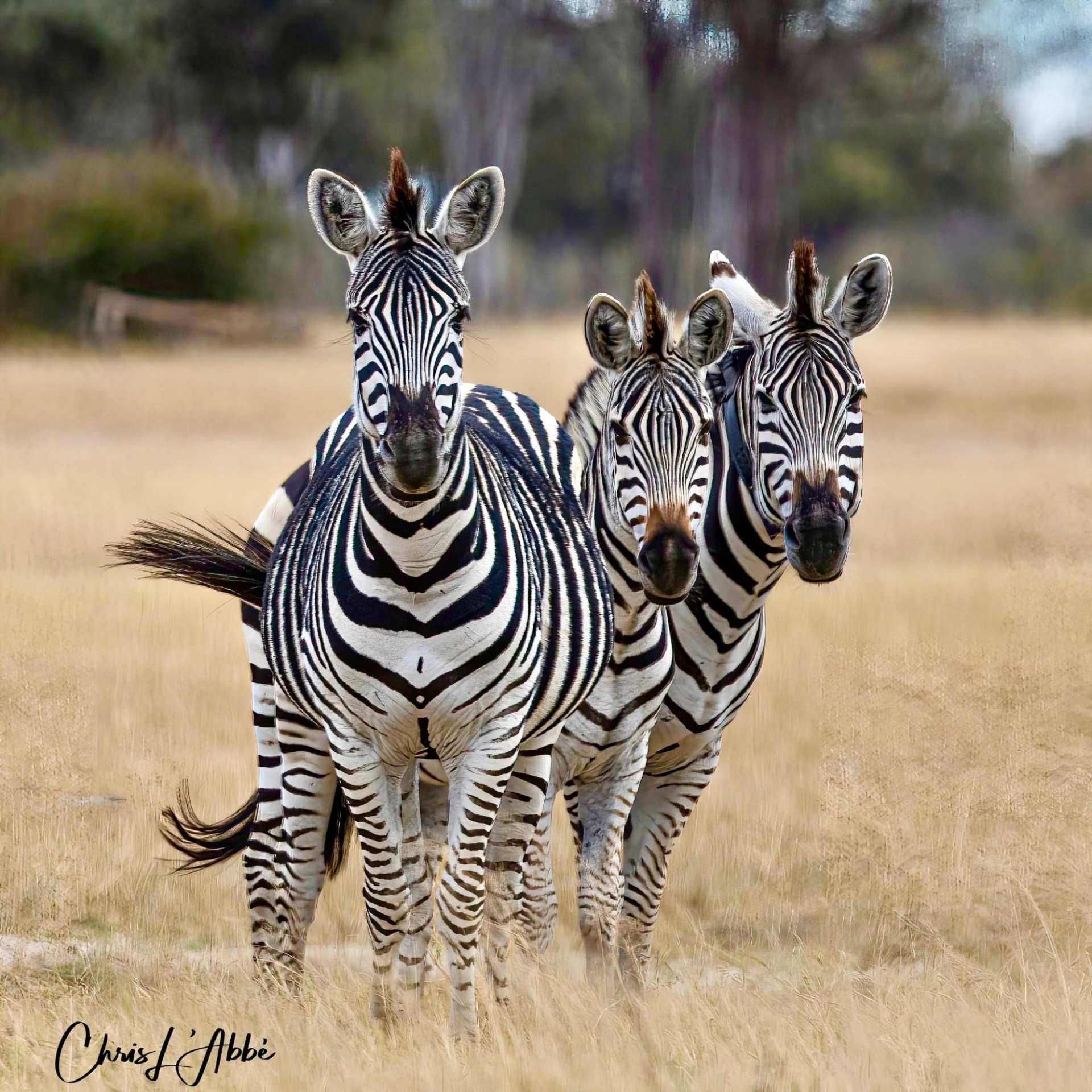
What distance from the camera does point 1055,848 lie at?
248 inches

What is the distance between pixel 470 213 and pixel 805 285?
126cm

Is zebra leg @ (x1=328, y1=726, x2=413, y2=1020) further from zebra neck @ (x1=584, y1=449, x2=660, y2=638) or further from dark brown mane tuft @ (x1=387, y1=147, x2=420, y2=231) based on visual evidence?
dark brown mane tuft @ (x1=387, y1=147, x2=420, y2=231)

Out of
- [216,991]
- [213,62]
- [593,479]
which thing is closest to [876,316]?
[593,479]

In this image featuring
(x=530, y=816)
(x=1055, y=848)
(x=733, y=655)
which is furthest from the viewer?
(x=1055, y=848)

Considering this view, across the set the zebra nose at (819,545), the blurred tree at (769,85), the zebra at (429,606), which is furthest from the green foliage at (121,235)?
the zebra nose at (819,545)

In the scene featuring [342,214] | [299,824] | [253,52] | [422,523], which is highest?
[253,52]

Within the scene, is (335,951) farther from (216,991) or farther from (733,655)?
(733,655)

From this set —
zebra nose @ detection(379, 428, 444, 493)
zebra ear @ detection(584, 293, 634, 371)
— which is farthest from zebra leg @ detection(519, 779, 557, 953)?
zebra nose @ detection(379, 428, 444, 493)

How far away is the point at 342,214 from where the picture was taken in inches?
161

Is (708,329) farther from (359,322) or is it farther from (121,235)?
(121,235)

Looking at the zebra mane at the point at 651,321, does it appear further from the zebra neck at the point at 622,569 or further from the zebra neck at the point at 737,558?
the zebra neck at the point at 737,558

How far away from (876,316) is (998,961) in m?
2.42

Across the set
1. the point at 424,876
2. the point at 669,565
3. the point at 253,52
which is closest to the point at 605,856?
the point at 424,876
